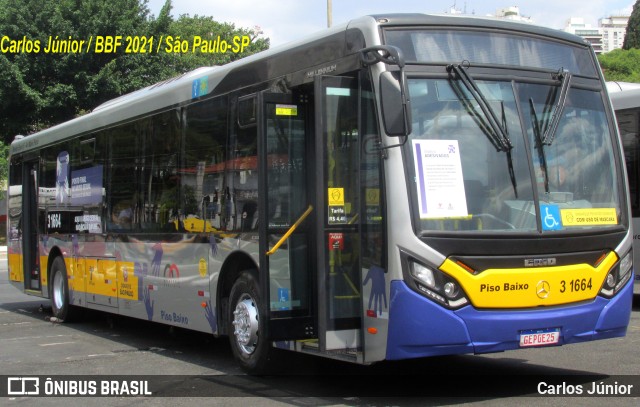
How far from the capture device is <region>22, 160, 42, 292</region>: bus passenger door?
15.9 metres

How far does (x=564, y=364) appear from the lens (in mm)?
9172

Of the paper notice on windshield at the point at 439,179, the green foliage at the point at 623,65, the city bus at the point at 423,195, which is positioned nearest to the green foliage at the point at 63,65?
the city bus at the point at 423,195

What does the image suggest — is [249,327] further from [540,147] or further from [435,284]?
[540,147]

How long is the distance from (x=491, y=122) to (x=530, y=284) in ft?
4.54

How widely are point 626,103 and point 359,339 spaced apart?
887 centimetres

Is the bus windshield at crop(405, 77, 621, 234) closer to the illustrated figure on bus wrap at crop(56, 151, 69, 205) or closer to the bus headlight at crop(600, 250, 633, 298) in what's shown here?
the bus headlight at crop(600, 250, 633, 298)

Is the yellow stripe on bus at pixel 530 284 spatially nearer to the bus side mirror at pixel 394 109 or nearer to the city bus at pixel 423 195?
the city bus at pixel 423 195

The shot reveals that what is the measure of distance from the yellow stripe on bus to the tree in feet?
283

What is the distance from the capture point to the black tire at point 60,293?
14.5m

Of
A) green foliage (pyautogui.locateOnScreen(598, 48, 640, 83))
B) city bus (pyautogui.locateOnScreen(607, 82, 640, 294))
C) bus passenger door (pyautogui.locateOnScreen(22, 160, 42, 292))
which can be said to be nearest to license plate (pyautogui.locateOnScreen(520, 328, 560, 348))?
city bus (pyautogui.locateOnScreen(607, 82, 640, 294))

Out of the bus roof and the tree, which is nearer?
the bus roof

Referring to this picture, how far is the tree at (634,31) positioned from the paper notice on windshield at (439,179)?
86837 mm

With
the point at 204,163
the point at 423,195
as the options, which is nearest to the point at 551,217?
the point at 423,195

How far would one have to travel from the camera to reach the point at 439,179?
7078 mm
